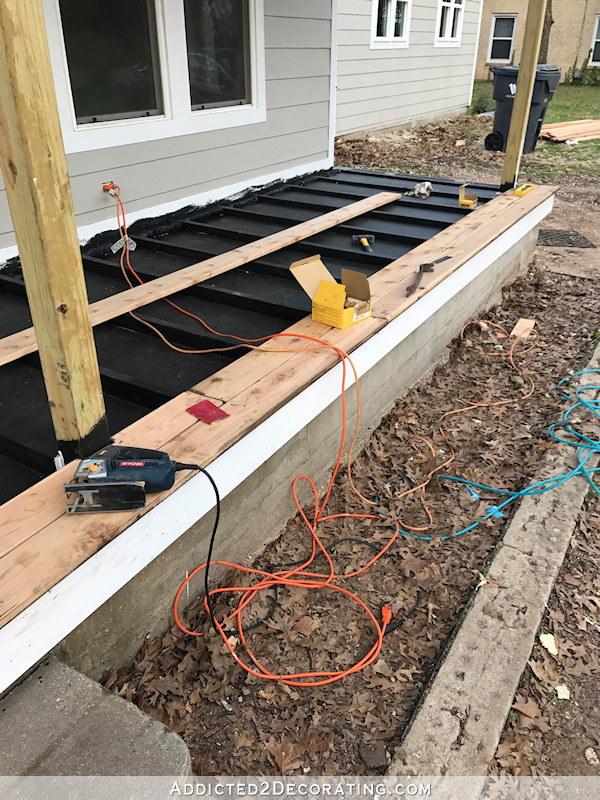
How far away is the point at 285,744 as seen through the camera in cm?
214

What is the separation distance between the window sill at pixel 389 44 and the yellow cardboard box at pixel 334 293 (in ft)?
32.2

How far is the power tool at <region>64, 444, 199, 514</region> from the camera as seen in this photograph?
76.7 inches

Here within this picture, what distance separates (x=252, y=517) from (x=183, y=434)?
71 cm

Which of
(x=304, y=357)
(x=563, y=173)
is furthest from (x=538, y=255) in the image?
(x=304, y=357)

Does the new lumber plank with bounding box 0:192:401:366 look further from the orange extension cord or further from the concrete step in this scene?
the concrete step

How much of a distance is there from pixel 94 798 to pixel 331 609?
1.35 m

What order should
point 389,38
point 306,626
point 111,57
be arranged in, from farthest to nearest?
1. point 389,38
2. point 111,57
3. point 306,626

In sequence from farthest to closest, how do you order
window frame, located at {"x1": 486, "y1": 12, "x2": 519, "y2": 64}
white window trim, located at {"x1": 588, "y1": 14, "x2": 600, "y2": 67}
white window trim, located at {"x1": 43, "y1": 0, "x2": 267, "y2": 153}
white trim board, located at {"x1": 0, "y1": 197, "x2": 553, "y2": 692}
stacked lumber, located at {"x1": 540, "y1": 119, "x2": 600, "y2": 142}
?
1. window frame, located at {"x1": 486, "y1": 12, "x2": 519, "y2": 64}
2. white window trim, located at {"x1": 588, "y1": 14, "x2": 600, "y2": 67}
3. stacked lumber, located at {"x1": 540, "y1": 119, "x2": 600, "y2": 142}
4. white window trim, located at {"x1": 43, "y1": 0, "x2": 267, "y2": 153}
5. white trim board, located at {"x1": 0, "y1": 197, "x2": 553, "y2": 692}

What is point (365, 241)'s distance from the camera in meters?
4.50

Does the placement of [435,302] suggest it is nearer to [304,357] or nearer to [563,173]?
[304,357]

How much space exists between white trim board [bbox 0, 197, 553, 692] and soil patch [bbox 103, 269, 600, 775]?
0.54 m

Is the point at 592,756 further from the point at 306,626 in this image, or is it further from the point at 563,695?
the point at 306,626

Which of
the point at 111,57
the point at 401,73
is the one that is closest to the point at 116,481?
the point at 111,57

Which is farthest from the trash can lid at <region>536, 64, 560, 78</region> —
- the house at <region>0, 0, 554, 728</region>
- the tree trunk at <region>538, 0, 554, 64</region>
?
Result: the tree trunk at <region>538, 0, 554, 64</region>
